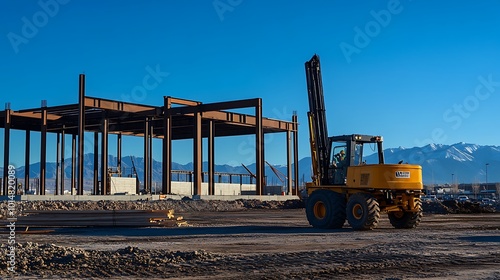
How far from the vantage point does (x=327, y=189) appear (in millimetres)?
19266

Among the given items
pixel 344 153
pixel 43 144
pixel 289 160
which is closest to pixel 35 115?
pixel 43 144

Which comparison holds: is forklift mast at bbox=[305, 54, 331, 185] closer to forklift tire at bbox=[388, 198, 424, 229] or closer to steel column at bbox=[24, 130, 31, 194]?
forklift tire at bbox=[388, 198, 424, 229]

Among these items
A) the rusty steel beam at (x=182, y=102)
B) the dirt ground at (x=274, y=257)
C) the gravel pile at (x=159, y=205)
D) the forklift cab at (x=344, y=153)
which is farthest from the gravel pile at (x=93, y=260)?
the rusty steel beam at (x=182, y=102)

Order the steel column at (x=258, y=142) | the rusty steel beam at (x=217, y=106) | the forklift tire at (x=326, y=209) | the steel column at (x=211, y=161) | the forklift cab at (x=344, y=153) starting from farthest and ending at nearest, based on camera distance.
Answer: the steel column at (x=211, y=161) < the rusty steel beam at (x=217, y=106) < the steel column at (x=258, y=142) < the forklift tire at (x=326, y=209) < the forklift cab at (x=344, y=153)

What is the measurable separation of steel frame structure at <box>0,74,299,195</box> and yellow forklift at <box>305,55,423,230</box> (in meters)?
23.5

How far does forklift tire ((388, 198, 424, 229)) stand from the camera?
20.0 metres

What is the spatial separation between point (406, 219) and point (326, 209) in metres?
2.83

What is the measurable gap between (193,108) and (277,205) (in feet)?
31.6

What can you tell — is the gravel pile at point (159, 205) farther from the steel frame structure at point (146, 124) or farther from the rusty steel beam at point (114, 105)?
the rusty steel beam at point (114, 105)

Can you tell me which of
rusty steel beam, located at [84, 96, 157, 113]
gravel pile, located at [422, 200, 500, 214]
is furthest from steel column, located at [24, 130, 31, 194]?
gravel pile, located at [422, 200, 500, 214]

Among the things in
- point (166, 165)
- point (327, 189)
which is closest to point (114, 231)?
point (327, 189)

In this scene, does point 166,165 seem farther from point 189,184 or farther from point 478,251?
point 478,251

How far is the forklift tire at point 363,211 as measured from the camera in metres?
18.0

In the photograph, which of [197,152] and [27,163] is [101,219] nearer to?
[197,152]
